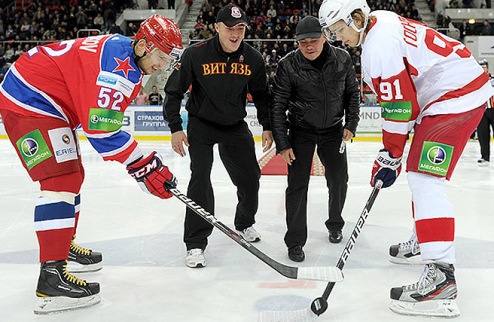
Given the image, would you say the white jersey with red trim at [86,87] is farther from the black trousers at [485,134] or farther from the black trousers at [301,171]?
the black trousers at [485,134]

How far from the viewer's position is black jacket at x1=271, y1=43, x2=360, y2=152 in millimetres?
2830

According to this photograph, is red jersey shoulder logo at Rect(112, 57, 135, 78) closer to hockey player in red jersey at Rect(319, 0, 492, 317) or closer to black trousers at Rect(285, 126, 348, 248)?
hockey player in red jersey at Rect(319, 0, 492, 317)

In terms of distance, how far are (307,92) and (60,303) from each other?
1.62 m

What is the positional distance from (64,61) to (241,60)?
3.24 ft

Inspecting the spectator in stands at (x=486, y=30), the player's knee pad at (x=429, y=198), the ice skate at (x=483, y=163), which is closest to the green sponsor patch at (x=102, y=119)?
the player's knee pad at (x=429, y=198)

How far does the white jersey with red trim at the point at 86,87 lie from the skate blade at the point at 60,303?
0.61 metres

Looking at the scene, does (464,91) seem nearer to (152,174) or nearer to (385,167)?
(385,167)

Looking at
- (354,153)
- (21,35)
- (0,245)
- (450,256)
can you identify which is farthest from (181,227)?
(21,35)

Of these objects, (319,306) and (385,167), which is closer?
(319,306)

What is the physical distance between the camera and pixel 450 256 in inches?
83.4

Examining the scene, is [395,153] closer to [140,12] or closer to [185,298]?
[185,298]

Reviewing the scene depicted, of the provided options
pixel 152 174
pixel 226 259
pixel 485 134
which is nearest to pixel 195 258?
pixel 226 259

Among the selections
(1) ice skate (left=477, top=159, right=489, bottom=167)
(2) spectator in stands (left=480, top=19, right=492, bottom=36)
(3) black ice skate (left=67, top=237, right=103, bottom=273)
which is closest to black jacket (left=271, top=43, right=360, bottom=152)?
(3) black ice skate (left=67, top=237, right=103, bottom=273)

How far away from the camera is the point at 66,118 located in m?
2.29
